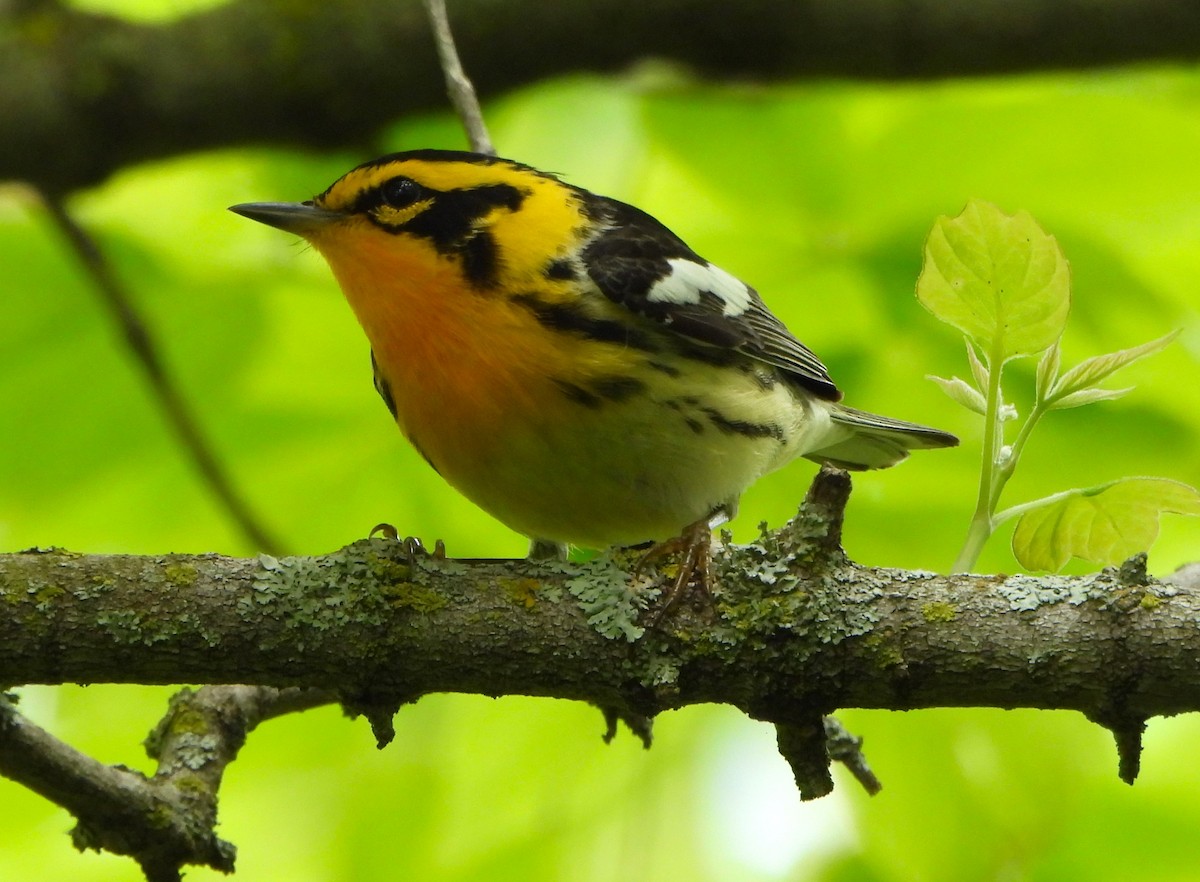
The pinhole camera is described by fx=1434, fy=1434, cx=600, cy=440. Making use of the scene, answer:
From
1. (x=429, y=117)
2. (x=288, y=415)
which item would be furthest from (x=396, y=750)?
(x=429, y=117)

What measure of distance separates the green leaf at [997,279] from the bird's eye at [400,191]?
1.90m

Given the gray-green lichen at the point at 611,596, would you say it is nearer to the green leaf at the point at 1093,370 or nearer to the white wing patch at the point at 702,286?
the green leaf at the point at 1093,370

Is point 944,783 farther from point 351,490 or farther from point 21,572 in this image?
point 21,572

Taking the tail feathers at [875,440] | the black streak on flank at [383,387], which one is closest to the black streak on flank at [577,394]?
the black streak on flank at [383,387]

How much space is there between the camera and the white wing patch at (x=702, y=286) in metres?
4.03

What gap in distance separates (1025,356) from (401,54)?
118 inches

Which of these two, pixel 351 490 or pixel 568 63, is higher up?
pixel 568 63

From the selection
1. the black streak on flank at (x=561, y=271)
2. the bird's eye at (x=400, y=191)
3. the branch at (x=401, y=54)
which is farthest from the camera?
the branch at (x=401, y=54)

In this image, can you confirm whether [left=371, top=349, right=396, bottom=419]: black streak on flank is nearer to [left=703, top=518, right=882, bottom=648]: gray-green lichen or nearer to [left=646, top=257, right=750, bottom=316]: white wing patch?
[left=646, top=257, right=750, bottom=316]: white wing patch

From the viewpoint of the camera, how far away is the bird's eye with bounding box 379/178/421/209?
13.9 feet

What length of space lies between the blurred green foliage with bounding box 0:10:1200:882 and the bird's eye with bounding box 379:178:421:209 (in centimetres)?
31

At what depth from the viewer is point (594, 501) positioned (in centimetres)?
375

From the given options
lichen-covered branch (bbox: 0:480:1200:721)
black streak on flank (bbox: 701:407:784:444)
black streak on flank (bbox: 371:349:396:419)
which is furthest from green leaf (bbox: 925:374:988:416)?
black streak on flank (bbox: 371:349:396:419)

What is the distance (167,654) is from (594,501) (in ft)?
4.10
